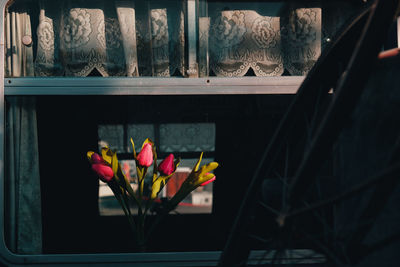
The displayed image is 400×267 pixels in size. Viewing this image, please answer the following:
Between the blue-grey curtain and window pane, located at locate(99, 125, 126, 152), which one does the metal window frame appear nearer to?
the blue-grey curtain

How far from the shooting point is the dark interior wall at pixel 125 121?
7.35ft

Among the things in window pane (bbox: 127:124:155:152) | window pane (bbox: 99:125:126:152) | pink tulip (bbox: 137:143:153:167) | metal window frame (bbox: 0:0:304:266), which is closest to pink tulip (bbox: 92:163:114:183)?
pink tulip (bbox: 137:143:153:167)

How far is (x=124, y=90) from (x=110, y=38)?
331 mm

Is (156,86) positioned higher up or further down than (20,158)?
higher up

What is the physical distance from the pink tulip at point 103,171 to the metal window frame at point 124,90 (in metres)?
0.49

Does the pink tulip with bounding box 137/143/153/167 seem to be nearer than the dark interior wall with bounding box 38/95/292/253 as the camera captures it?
Yes

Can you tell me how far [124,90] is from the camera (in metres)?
2.00

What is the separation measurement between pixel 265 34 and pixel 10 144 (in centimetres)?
155

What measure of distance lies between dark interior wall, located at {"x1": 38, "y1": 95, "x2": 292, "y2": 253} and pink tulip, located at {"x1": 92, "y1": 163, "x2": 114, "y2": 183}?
642 millimetres

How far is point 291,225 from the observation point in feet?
2.92

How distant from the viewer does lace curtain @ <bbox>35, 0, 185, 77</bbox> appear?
6.69ft

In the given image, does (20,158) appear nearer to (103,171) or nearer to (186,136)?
(103,171)

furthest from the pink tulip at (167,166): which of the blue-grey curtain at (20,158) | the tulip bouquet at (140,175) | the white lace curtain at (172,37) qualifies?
the blue-grey curtain at (20,158)

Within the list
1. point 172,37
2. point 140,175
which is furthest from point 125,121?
point 140,175
